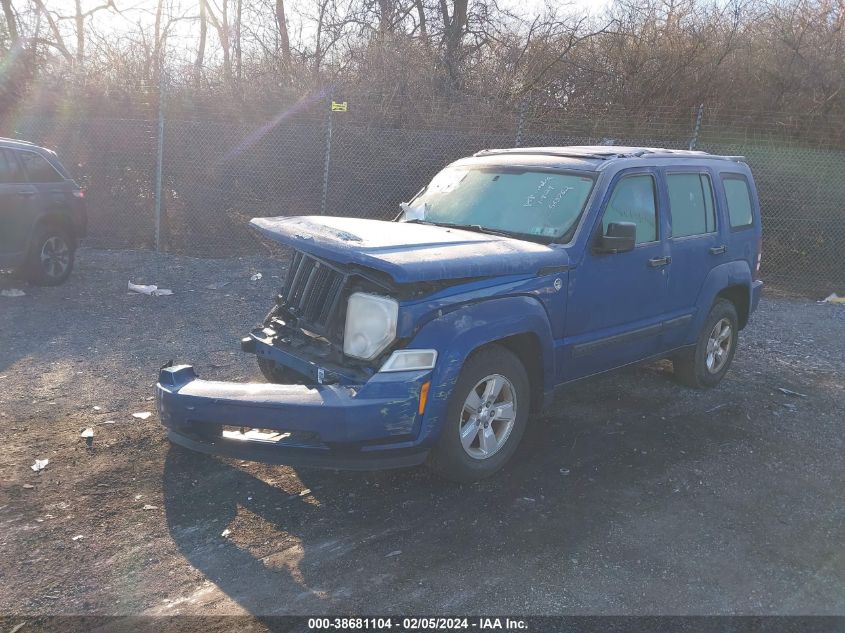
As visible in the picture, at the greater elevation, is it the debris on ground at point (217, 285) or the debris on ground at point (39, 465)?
the debris on ground at point (217, 285)

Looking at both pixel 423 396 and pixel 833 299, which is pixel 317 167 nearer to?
pixel 833 299

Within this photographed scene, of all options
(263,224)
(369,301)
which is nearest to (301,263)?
(263,224)

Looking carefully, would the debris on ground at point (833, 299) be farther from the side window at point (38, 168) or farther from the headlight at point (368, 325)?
the side window at point (38, 168)

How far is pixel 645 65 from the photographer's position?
13.6m

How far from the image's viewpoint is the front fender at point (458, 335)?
381 cm

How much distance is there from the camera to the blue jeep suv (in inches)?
148

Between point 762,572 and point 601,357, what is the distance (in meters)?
1.79

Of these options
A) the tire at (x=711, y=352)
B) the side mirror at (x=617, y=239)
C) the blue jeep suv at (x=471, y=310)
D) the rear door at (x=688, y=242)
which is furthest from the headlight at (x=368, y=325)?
the tire at (x=711, y=352)

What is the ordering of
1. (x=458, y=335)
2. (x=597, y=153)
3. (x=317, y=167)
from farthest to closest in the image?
(x=317, y=167)
(x=597, y=153)
(x=458, y=335)

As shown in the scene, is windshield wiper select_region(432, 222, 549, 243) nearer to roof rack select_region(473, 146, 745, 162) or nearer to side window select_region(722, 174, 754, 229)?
roof rack select_region(473, 146, 745, 162)

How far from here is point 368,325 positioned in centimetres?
392

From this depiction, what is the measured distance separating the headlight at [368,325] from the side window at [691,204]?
277 cm

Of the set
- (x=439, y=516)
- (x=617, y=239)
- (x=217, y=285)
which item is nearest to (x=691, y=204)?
(x=617, y=239)

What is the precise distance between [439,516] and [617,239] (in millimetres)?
2092
